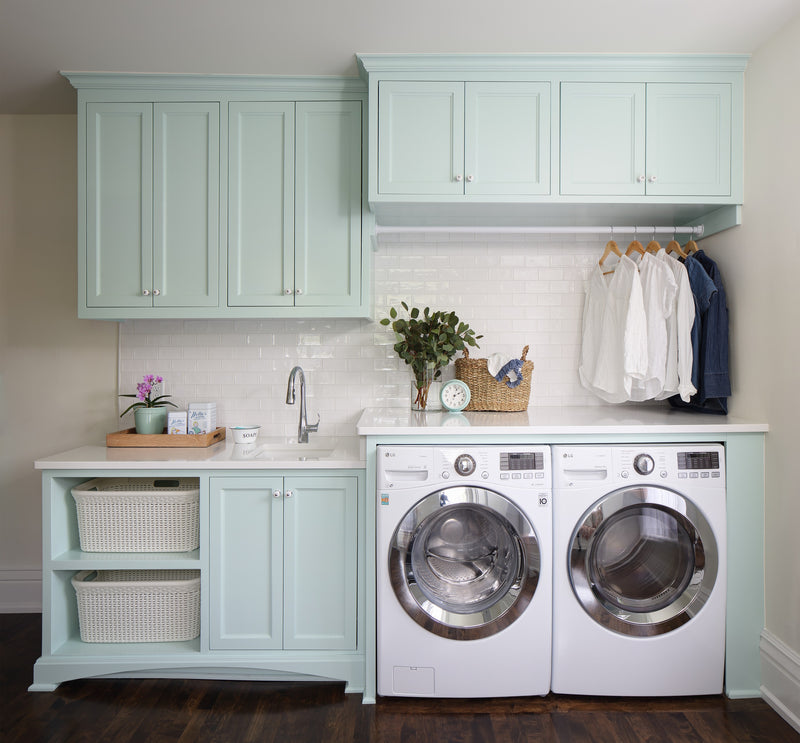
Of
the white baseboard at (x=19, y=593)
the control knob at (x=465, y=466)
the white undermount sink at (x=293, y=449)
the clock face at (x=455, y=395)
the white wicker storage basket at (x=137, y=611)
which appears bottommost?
the white baseboard at (x=19, y=593)

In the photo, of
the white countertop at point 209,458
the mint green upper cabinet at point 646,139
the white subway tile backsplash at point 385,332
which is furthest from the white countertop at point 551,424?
the mint green upper cabinet at point 646,139

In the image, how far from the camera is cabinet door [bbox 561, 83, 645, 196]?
2336mm

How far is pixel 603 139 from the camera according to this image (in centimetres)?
235

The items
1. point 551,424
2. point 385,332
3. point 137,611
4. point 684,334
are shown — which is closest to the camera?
point 551,424

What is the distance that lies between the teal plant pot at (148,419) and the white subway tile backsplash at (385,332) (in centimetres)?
20

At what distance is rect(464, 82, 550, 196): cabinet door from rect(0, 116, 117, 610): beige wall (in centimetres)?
195

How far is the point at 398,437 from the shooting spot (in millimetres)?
2148

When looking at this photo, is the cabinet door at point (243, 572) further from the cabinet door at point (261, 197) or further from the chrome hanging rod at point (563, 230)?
the chrome hanging rod at point (563, 230)

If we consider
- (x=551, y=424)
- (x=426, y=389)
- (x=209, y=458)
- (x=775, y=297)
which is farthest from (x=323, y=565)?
(x=775, y=297)

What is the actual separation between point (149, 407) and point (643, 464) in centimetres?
216

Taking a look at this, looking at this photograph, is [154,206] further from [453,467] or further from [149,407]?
[453,467]

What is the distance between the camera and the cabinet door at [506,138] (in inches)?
92.2

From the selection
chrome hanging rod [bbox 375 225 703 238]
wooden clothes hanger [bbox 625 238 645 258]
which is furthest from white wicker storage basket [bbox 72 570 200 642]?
wooden clothes hanger [bbox 625 238 645 258]

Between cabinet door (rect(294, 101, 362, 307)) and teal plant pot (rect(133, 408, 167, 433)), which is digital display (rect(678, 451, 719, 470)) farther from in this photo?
teal plant pot (rect(133, 408, 167, 433))
